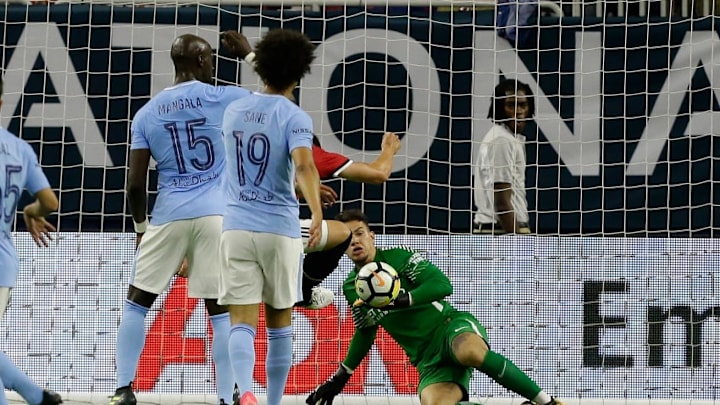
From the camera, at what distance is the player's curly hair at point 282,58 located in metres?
6.99

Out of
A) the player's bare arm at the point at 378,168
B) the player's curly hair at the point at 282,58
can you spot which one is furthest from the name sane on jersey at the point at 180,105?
the player's bare arm at the point at 378,168

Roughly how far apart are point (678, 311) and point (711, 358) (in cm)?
42

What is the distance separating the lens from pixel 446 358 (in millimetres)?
8883

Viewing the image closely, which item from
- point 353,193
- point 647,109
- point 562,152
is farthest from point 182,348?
point 647,109

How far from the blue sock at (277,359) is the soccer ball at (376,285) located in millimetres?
887

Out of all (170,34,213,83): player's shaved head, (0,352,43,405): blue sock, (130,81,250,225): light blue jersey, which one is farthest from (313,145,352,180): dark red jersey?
(0,352,43,405): blue sock

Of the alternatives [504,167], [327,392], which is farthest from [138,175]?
[504,167]

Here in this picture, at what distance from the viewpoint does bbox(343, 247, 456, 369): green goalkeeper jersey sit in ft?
28.6

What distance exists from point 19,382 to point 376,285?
2.20m

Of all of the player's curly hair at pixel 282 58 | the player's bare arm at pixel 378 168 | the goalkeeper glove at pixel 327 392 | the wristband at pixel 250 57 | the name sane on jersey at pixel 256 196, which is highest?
the wristband at pixel 250 57

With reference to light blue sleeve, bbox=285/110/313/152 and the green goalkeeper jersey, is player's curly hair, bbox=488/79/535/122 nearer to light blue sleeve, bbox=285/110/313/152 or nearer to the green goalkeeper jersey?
the green goalkeeper jersey

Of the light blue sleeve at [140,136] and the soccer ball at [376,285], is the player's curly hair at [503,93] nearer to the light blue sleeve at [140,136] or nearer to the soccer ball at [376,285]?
the soccer ball at [376,285]

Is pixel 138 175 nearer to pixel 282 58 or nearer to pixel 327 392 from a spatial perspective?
pixel 282 58

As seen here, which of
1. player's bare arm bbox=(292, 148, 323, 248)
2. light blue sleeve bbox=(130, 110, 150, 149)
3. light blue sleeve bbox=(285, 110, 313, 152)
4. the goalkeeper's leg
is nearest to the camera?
player's bare arm bbox=(292, 148, 323, 248)
